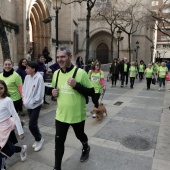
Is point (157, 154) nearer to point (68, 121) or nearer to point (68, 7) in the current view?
point (68, 121)

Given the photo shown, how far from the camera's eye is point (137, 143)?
4.91 meters

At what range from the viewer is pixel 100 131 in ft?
18.5

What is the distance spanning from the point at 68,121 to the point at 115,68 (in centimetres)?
1206

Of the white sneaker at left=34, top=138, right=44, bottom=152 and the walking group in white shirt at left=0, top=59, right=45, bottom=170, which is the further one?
the white sneaker at left=34, top=138, right=44, bottom=152

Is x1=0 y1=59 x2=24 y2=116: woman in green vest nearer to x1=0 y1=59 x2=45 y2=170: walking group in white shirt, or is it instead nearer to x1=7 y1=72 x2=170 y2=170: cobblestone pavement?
x1=0 y1=59 x2=45 y2=170: walking group in white shirt

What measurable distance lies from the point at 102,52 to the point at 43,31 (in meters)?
17.8

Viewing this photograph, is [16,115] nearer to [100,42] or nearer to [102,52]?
[100,42]

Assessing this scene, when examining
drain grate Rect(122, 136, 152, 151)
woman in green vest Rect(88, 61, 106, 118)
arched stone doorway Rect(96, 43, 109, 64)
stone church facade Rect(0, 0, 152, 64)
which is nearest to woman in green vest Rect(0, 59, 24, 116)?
woman in green vest Rect(88, 61, 106, 118)

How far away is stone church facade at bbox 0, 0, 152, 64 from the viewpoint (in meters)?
16.0

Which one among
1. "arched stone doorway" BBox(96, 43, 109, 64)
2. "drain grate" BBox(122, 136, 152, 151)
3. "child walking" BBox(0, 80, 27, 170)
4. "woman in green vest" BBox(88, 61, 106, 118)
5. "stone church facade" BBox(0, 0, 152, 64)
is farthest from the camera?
"arched stone doorway" BBox(96, 43, 109, 64)

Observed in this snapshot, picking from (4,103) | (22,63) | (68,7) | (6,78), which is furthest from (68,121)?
(68,7)

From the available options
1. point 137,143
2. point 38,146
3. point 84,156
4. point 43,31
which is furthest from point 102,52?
point 84,156

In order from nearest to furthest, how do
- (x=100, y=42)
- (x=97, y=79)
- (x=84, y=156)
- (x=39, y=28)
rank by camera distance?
(x=84, y=156) → (x=97, y=79) → (x=39, y=28) → (x=100, y=42)

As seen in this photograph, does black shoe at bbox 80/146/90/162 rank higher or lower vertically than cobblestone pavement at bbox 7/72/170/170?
higher
